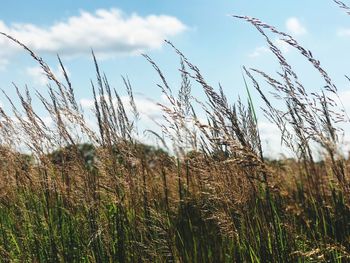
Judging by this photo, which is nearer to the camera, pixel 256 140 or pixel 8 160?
pixel 256 140

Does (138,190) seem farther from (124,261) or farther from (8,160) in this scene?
(8,160)

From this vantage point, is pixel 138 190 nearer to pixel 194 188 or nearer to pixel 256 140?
pixel 194 188

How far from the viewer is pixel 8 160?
172 inches

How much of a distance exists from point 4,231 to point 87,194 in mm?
1239

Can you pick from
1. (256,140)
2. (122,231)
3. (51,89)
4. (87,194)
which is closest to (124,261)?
(122,231)

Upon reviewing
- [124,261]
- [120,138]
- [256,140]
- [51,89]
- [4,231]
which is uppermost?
[51,89]

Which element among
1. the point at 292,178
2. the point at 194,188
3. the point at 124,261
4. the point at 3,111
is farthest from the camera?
the point at 292,178

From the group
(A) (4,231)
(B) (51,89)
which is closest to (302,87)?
(B) (51,89)

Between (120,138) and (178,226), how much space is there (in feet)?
2.22

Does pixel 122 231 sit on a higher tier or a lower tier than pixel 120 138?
lower

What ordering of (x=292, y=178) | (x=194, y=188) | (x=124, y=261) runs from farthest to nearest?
(x=292, y=178) < (x=194, y=188) < (x=124, y=261)

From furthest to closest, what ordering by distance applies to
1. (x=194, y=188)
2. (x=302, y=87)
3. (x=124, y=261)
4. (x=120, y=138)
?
(x=194, y=188), (x=120, y=138), (x=124, y=261), (x=302, y=87)

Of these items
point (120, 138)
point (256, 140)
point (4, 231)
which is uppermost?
point (120, 138)

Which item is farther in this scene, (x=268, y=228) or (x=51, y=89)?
(x=51, y=89)
